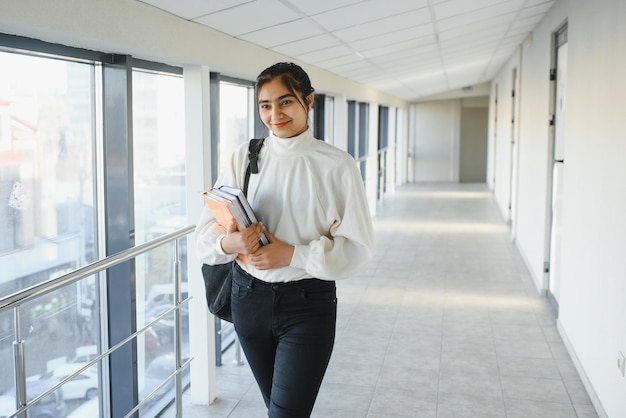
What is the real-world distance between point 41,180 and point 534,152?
3982 mm

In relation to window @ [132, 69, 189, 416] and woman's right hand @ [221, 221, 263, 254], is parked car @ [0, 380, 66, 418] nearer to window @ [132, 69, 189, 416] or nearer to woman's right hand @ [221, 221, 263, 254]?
window @ [132, 69, 189, 416]

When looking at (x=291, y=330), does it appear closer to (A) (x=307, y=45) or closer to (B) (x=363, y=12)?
(B) (x=363, y=12)

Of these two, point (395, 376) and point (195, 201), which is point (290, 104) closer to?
point (195, 201)

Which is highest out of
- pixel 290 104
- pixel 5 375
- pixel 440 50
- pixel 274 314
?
pixel 440 50

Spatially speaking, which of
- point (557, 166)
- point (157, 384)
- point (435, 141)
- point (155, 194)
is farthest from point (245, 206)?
point (435, 141)

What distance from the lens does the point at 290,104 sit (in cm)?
148

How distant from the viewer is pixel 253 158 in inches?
60.9

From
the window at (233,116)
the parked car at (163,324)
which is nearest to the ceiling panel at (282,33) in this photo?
the window at (233,116)

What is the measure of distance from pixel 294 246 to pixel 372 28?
244 centimetres

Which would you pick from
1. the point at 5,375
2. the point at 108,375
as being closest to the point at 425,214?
the point at 108,375

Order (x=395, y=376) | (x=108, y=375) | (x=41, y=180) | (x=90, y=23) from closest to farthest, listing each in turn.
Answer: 1. (x=90, y=23)
2. (x=41, y=180)
3. (x=108, y=375)
4. (x=395, y=376)

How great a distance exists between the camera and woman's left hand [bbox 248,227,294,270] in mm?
1439

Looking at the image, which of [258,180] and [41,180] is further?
[41,180]

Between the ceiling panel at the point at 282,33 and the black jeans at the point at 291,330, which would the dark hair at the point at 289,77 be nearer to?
the black jeans at the point at 291,330
